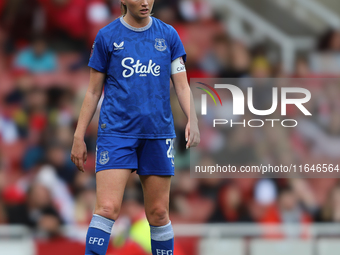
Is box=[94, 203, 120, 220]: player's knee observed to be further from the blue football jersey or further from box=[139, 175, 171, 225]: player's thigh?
the blue football jersey

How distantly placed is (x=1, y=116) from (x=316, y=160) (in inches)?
169

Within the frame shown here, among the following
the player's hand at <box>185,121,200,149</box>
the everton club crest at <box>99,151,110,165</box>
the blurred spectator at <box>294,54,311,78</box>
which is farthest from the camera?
the blurred spectator at <box>294,54,311,78</box>

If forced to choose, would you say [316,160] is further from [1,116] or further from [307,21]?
[1,116]

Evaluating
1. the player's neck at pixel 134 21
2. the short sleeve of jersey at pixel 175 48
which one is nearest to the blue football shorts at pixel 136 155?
the short sleeve of jersey at pixel 175 48

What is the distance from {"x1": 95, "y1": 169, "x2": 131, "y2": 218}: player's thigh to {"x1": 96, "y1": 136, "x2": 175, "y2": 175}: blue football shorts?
0.04 m

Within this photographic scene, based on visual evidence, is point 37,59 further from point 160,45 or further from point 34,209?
point 160,45

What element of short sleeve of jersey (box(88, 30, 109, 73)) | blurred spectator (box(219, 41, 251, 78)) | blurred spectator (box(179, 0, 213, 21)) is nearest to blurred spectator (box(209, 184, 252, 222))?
blurred spectator (box(219, 41, 251, 78))

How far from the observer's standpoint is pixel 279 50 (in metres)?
8.18

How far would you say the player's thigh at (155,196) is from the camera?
3480mm

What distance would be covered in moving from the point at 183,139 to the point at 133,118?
12.4 feet

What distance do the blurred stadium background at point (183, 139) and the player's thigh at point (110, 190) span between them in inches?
103

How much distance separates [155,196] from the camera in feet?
11.4

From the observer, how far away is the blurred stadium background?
6.26m

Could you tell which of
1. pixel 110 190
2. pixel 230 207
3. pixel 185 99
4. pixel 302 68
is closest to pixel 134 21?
pixel 185 99
